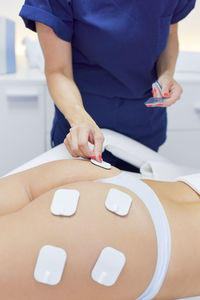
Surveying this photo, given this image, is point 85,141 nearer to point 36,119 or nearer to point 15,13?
point 36,119

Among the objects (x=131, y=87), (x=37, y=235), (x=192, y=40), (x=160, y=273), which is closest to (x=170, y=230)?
(x=160, y=273)

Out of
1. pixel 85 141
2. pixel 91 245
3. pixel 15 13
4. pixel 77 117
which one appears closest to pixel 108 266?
pixel 91 245

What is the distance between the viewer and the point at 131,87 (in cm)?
113

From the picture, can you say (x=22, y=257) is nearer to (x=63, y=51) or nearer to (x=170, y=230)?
(x=170, y=230)

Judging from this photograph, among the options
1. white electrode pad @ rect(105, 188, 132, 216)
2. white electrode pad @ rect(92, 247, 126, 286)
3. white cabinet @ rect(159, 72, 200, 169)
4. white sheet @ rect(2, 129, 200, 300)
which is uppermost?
white electrode pad @ rect(105, 188, 132, 216)

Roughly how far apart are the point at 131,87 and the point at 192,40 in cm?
126

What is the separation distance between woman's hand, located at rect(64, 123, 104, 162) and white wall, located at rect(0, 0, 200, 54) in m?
1.35

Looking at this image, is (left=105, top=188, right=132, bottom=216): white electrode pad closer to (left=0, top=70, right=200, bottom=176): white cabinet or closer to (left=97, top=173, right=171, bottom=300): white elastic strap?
(left=97, top=173, right=171, bottom=300): white elastic strap

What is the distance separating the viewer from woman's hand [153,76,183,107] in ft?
3.55

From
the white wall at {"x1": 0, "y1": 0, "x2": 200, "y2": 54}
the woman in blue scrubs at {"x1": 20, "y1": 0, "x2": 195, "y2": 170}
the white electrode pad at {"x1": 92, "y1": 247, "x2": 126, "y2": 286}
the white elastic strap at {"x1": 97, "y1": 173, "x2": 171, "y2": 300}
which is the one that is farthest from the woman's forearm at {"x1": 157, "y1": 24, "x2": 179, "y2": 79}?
the white wall at {"x1": 0, "y1": 0, "x2": 200, "y2": 54}

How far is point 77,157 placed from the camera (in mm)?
903

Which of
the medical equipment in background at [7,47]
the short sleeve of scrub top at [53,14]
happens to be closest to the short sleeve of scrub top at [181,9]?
the short sleeve of scrub top at [53,14]

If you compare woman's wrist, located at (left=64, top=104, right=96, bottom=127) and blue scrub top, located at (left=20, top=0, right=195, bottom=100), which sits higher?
blue scrub top, located at (left=20, top=0, right=195, bottom=100)

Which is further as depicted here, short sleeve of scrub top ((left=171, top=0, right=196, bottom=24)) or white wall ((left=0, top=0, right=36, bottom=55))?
white wall ((left=0, top=0, right=36, bottom=55))
